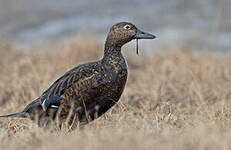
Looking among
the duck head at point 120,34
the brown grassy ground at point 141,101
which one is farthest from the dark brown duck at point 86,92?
the brown grassy ground at point 141,101

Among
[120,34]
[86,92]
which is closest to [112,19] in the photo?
[120,34]

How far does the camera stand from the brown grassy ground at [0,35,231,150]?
4133 mm

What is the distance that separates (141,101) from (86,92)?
244 cm

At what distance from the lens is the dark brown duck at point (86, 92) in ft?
17.8

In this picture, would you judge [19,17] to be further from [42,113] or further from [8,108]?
[42,113]

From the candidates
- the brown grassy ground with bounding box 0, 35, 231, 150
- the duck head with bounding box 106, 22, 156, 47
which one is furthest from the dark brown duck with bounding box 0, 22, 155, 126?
the brown grassy ground with bounding box 0, 35, 231, 150

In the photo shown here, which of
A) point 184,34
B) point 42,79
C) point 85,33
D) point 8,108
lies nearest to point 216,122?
point 8,108

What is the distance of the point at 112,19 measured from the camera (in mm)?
16094

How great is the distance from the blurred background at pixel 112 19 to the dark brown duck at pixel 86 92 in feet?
25.2

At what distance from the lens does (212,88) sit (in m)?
8.52

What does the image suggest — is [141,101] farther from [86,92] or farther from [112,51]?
[86,92]

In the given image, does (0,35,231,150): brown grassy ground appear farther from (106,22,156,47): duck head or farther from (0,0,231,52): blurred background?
(0,0,231,52): blurred background

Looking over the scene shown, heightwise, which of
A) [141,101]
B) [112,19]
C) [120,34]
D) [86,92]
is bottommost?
[141,101]

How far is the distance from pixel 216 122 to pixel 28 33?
10962 millimetres
